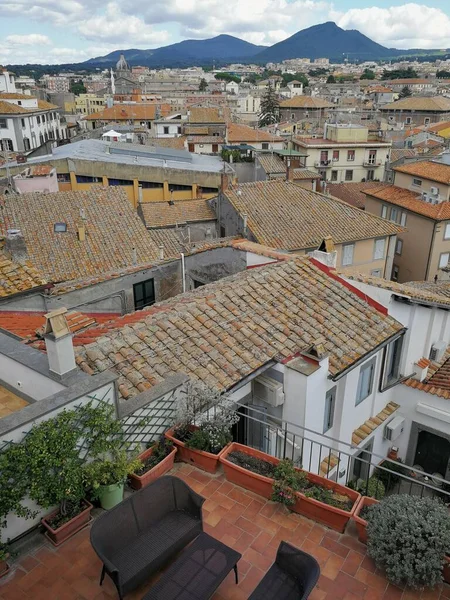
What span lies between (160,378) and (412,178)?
106 ft

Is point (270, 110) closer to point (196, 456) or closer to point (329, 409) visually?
point (329, 409)

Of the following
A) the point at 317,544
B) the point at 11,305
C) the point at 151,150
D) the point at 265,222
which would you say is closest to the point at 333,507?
the point at 317,544

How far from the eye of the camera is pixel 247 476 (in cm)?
635

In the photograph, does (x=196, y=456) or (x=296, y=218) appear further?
(x=296, y=218)

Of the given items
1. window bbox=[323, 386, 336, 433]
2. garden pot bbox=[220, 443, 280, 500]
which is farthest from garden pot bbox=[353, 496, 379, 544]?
window bbox=[323, 386, 336, 433]

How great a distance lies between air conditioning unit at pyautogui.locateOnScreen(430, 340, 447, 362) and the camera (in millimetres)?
12180

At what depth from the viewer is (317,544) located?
18.6ft

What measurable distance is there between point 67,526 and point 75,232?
16793 mm

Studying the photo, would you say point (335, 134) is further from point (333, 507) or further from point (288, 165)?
point (333, 507)

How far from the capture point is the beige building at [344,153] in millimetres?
50938

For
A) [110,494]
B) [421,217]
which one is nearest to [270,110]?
[421,217]

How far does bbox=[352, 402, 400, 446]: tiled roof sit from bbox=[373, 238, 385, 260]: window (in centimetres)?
1809

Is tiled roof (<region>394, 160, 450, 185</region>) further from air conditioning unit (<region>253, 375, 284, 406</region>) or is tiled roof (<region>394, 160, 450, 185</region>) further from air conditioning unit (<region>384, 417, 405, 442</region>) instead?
air conditioning unit (<region>253, 375, 284, 406</region>)

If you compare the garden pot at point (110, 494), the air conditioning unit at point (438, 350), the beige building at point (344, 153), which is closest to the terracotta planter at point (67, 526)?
the garden pot at point (110, 494)
